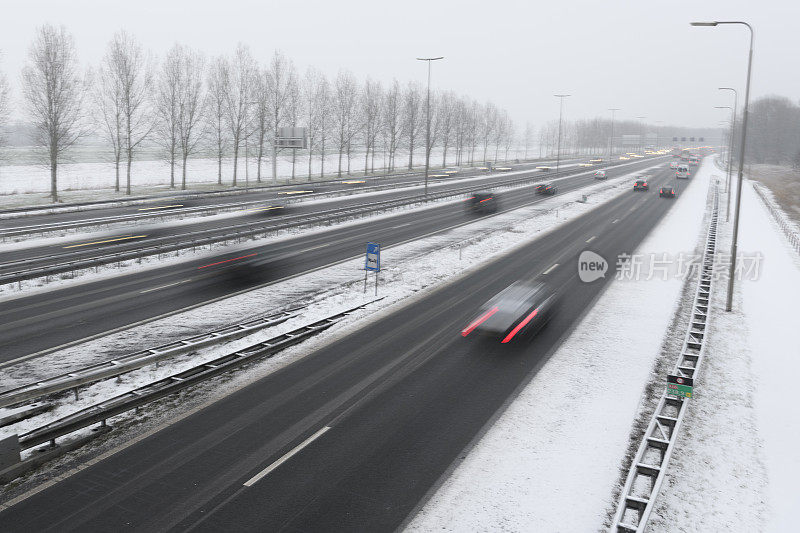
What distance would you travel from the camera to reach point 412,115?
97562 mm

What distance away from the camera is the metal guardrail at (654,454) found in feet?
30.0

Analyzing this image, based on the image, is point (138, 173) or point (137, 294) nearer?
point (137, 294)

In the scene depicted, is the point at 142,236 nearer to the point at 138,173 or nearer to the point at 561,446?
the point at 561,446

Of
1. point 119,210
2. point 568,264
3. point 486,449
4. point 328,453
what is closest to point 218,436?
point 328,453

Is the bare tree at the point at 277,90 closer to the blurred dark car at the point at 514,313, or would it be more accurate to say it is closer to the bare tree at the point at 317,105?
the bare tree at the point at 317,105

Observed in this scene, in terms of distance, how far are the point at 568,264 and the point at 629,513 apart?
21582mm

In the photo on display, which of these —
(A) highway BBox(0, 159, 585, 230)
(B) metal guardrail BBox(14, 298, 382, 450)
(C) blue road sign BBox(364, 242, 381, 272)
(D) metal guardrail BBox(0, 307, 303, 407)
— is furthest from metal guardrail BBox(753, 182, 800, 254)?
(A) highway BBox(0, 159, 585, 230)

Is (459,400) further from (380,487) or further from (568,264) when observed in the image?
(568,264)

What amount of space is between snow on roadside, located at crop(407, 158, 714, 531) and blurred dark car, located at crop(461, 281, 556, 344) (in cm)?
152

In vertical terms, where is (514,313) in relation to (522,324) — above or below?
above

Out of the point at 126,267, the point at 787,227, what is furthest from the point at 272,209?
the point at 787,227

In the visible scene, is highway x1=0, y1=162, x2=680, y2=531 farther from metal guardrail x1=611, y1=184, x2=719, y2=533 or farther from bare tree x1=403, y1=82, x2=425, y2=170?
bare tree x1=403, y1=82, x2=425, y2=170

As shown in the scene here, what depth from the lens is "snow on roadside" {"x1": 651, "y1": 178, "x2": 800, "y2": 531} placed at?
9.61 meters

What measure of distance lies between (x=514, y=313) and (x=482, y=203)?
38791 millimetres
